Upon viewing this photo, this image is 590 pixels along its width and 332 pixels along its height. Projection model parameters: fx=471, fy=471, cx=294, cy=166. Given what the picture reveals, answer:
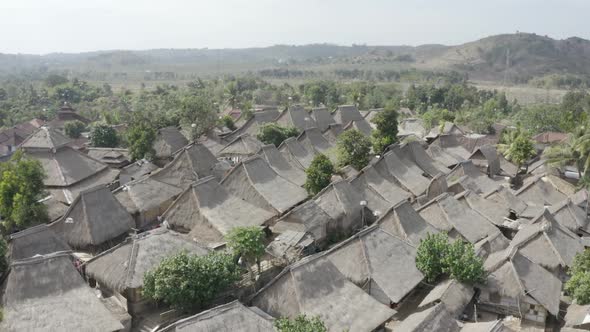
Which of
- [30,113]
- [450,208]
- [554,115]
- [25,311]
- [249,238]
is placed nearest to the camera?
[25,311]

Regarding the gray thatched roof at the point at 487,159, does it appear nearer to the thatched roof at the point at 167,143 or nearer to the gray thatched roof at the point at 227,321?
the thatched roof at the point at 167,143

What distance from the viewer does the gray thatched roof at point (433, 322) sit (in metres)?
13.2

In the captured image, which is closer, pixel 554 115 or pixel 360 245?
pixel 360 245

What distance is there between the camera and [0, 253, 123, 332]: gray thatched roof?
1283 cm

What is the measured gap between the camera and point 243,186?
2383 cm

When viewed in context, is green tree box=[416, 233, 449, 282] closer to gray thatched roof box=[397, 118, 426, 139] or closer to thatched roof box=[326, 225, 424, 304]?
thatched roof box=[326, 225, 424, 304]

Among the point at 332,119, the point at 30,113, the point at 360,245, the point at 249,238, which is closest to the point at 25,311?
the point at 249,238

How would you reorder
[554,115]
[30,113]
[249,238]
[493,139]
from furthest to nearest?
[30,113]
[554,115]
[493,139]
[249,238]

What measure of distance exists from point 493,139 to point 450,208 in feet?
73.4

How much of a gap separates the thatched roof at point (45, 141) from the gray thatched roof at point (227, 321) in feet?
58.1

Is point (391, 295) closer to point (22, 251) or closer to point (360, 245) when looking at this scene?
point (360, 245)

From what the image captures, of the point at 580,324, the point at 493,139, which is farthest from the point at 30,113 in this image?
the point at 580,324

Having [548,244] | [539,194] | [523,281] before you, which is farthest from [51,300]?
[539,194]

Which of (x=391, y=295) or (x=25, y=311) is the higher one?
(x=25, y=311)
